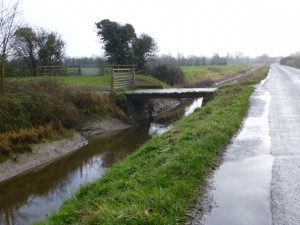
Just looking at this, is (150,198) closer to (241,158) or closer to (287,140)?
(241,158)

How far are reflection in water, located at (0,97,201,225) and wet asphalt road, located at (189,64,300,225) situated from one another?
14.8 feet

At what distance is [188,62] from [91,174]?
8350cm

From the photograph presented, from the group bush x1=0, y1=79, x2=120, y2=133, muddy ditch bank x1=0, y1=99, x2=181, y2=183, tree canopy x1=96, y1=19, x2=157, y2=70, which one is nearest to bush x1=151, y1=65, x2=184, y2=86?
tree canopy x1=96, y1=19, x2=157, y2=70

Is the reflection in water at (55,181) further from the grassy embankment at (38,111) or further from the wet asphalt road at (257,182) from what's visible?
the wet asphalt road at (257,182)

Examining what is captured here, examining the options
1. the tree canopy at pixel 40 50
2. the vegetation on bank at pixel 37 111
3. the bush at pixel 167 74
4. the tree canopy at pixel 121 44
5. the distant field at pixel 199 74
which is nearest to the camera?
the vegetation on bank at pixel 37 111

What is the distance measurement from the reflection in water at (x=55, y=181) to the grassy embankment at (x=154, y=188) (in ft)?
7.81

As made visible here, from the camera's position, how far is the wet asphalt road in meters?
5.52

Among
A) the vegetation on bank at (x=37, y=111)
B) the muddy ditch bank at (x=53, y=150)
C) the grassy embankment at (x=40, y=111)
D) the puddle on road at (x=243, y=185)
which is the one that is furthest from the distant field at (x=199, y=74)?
the puddle on road at (x=243, y=185)

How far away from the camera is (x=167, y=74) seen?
43.2 meters

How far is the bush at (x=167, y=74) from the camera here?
42594 mm

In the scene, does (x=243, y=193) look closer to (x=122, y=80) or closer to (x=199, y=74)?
(x=122, y=80)

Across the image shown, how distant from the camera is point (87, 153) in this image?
55.5 ft

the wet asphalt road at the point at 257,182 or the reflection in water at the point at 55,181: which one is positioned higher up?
the wet asphalt road at the point at 257,182

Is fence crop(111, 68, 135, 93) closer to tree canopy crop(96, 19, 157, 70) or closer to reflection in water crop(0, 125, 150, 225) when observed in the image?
tree canopy crop(96, 19, 157, 70)
